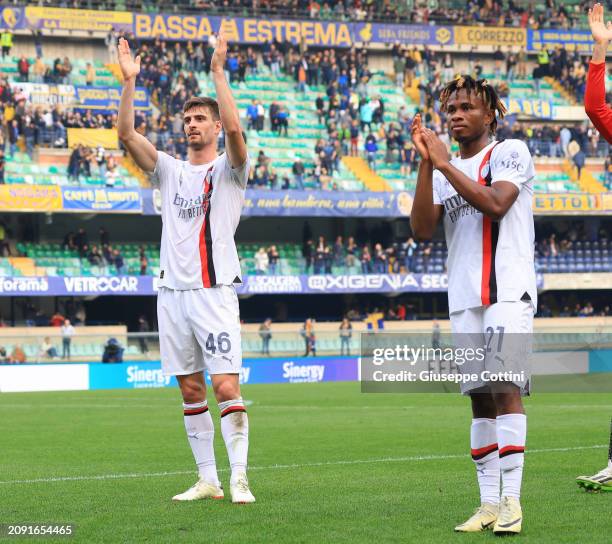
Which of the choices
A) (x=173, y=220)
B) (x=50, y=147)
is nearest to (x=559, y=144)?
(x=50, y=147)

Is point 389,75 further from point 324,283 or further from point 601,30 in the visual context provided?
point 601,30

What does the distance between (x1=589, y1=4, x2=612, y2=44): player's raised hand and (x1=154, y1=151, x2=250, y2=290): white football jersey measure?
2458 mm

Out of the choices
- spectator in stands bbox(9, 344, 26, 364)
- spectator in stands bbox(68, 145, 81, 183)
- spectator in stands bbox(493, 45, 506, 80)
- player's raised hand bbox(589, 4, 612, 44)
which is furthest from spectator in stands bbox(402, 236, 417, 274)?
player's raised hand bbox(589, 4, 612, 44)

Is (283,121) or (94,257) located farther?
(283,121)

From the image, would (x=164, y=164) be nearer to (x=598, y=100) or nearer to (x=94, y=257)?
(x=598, y=100)

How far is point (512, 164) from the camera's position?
6.69 meters

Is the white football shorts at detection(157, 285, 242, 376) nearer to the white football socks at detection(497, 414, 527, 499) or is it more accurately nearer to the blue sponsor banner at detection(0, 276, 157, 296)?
the white football socks at detection(497, 414, 527, 499)

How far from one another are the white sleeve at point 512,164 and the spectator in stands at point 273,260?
3660 cm

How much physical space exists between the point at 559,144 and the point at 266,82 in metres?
12.2

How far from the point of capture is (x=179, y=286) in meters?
8.34

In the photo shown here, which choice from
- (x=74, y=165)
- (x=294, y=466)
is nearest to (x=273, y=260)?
(x=74, y=165)

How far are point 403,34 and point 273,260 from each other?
1507 centimetres

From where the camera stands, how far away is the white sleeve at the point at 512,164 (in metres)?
6.66

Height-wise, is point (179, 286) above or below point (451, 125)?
below
